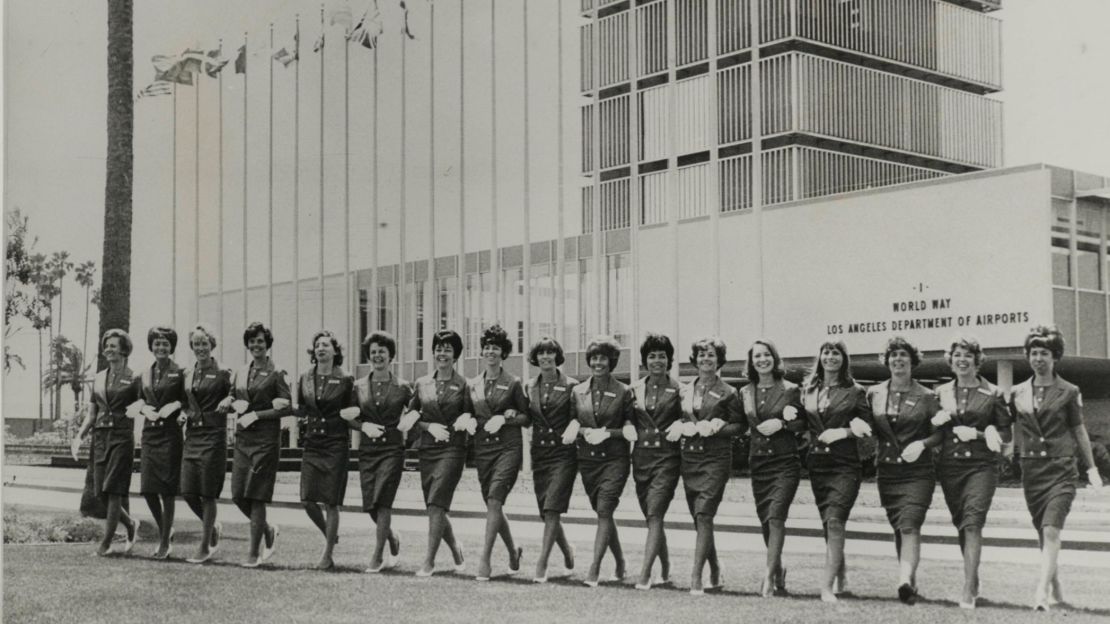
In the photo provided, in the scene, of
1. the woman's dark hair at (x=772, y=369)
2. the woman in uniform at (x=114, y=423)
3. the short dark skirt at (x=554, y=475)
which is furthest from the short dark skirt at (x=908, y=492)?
the woman in uniform at (x=114, y=423)

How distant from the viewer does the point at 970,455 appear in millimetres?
7242

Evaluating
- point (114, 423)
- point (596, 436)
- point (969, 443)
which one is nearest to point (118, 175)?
point (114, 423)

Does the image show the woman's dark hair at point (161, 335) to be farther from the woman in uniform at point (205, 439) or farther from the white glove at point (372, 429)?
the white glove at point (372, 429)

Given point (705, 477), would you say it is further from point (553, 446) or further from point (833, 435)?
point (553, 446)

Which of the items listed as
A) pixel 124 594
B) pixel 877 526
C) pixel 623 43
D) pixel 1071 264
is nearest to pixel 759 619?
pixel 124 594

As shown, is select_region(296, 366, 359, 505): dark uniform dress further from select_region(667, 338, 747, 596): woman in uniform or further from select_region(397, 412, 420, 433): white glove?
select_region(667, 338, 747, 596): woman in uniform

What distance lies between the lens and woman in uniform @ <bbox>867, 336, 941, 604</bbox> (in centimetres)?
726

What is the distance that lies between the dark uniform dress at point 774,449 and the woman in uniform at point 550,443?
1183 millimetres

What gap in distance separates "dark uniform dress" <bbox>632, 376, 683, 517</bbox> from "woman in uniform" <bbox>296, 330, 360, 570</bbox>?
6.35 feet

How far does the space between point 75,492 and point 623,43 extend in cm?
1066

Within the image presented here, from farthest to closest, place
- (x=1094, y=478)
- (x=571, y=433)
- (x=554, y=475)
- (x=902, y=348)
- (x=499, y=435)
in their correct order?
(x=499, y=435), (x=554, y=475), (x=571, y=433), (x=902, y=348), (x=1094, y=478)

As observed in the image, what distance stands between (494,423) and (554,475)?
0.50m

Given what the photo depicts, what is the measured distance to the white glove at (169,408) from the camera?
9.28 m

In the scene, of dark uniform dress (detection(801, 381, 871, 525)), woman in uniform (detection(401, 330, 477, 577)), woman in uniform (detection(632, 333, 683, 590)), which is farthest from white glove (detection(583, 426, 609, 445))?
dark uniform dress (detection(801, 381, 871, 525))
